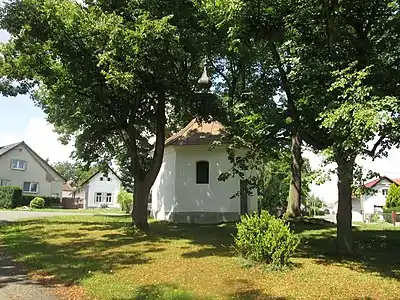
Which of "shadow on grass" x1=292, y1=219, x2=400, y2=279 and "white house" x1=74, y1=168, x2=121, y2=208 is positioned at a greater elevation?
"white house" x1=74, y1=168, x2=121, y2=208

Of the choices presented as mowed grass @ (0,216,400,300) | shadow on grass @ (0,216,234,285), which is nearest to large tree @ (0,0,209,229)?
shadow on grass @ (0,216,234,285)

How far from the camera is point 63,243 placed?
1446 cm

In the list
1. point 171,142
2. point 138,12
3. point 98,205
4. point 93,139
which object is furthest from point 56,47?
point 98,205

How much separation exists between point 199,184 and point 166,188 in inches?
103

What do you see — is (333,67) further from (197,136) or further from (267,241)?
(197,136)

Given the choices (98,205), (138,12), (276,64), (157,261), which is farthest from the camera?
(98,205)

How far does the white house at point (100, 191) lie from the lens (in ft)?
214

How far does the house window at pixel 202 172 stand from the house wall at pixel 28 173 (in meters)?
34.6

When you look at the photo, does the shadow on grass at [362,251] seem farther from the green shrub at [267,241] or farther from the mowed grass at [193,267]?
the green shrub at [267,241]

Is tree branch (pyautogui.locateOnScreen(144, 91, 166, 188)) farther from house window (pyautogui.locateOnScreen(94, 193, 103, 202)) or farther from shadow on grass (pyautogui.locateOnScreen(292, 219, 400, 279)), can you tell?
house window (pyautogui.locateOnScreen(94, 193, 103, 202))

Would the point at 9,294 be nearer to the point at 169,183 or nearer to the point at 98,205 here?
the point at 169,183

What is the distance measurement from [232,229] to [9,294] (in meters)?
12.6

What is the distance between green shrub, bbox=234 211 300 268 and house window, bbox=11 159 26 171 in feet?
154

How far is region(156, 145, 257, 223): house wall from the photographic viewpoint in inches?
937
